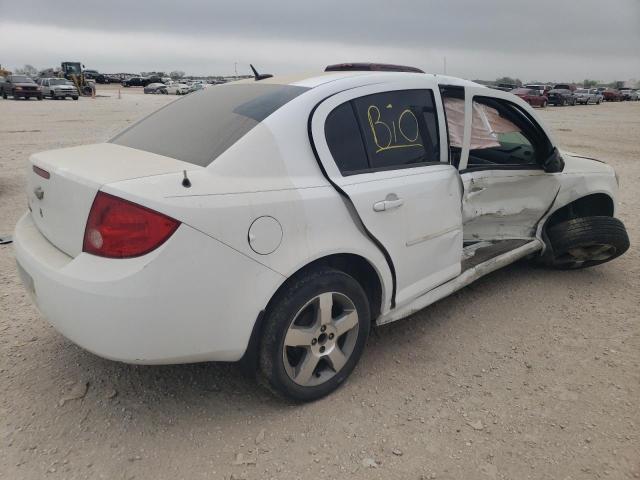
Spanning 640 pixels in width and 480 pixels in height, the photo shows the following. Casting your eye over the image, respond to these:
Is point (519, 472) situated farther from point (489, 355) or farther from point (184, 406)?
point (184, 406)

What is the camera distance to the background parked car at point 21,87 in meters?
32.1

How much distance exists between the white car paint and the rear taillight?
32 millimetres

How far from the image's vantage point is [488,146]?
385cm

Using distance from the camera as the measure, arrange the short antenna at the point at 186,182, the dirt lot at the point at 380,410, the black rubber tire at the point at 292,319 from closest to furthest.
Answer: the short antenna at the point at 186,182 → the dirt lot at the point at 380,410 → the black rubber tire at the point at 292,319

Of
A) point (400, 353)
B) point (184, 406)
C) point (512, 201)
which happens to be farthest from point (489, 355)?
point (184, 406)

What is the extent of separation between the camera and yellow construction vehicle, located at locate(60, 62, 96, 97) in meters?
42.3

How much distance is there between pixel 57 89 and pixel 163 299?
123ft

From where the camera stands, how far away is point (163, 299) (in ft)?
6.62

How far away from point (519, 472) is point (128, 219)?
2.02 m

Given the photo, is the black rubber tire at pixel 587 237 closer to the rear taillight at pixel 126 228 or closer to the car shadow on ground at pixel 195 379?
the car shadow on ground at pixel 195 379

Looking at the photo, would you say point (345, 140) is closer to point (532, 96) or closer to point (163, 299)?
point (163, 299)

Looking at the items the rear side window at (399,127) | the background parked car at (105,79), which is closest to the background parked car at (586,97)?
the rear side window at (399,127)

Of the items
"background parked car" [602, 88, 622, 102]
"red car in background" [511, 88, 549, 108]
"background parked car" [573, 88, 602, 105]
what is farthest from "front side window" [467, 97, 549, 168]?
"background parked car" [602, 88, 622, 102]

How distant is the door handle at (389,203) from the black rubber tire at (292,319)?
1.32ft
